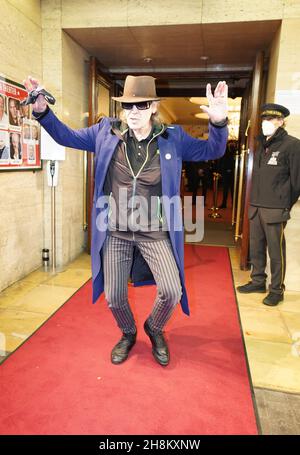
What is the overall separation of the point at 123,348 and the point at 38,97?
161 centimetres

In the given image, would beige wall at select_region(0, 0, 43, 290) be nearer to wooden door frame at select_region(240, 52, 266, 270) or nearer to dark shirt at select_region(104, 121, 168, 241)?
dark shirt at select_region(104, 121, 168, 241)

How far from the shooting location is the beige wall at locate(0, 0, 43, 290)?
3.37 meters

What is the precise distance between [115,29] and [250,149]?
198cm

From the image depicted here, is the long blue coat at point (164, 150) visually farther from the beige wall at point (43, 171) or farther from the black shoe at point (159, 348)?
the beige wall at point (43, 171)

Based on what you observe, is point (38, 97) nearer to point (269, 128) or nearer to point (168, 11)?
point (269, 128)

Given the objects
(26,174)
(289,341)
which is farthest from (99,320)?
(26,174)

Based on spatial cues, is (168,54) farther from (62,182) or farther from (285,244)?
(285,244)

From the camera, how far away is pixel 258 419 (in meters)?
1.86

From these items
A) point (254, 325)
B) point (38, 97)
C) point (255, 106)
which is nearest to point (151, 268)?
point (38, 97)

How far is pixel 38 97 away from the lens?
73.4 inches

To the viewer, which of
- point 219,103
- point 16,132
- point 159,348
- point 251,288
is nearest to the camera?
point 219,103

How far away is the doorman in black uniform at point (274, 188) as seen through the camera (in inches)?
127
